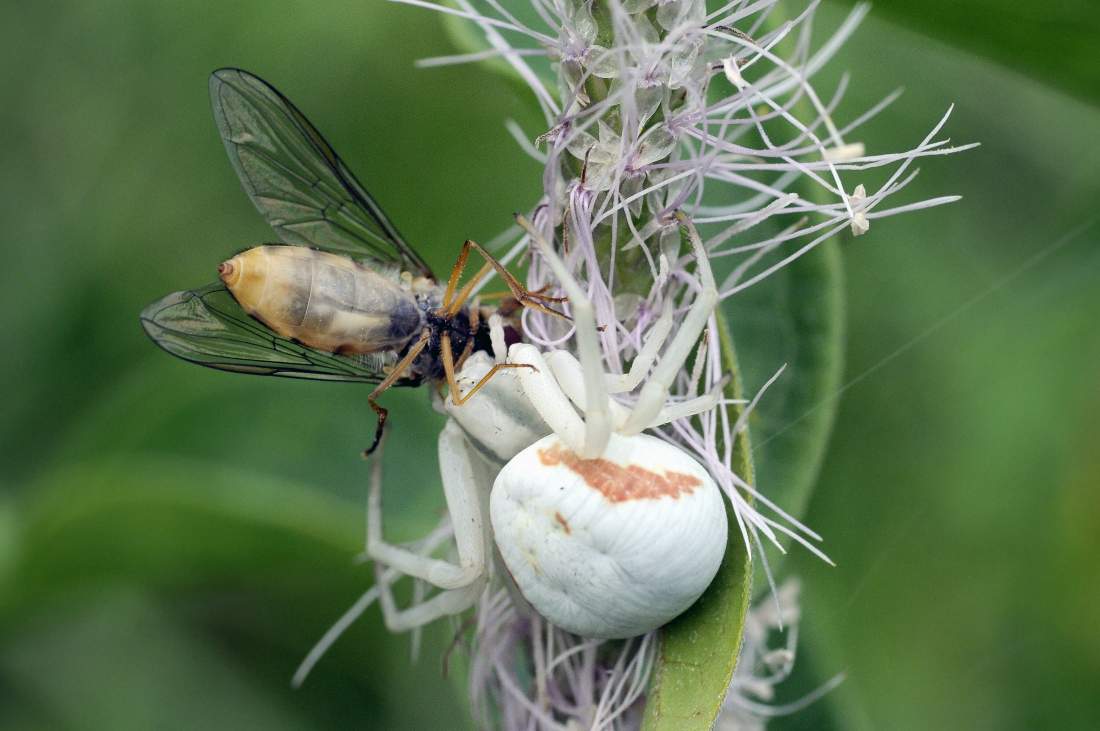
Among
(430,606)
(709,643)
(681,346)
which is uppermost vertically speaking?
(681,346)

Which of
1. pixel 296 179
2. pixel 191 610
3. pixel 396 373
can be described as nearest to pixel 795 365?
pixel 396 373

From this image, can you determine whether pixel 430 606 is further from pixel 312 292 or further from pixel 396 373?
pixel 312 292

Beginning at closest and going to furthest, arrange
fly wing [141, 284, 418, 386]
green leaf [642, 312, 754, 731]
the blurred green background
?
1. green leaf [642, 312, 754, 731]
2. fly wing [141, 284, 418, 386]
3. the blurred green background

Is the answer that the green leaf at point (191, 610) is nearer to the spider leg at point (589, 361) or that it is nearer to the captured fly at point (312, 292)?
the captured fly at point (312, 292)

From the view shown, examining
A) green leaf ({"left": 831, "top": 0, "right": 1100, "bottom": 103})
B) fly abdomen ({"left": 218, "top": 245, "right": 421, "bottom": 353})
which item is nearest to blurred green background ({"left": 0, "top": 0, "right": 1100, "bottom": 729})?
green leaf ({"left": 831, "top": 0, "right": 1100, "bottom": 103})

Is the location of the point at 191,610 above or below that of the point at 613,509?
below

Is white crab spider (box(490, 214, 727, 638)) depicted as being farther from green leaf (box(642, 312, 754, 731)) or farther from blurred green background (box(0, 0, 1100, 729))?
blurred green background (box(0, 0, 1100, 729))

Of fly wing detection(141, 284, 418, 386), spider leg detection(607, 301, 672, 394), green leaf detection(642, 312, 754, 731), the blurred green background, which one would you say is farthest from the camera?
the blurred green background
